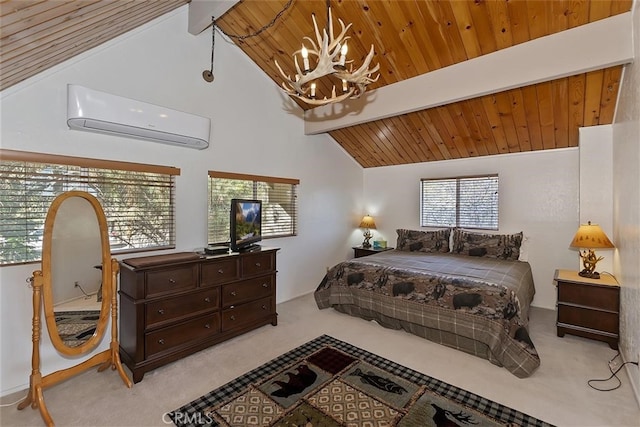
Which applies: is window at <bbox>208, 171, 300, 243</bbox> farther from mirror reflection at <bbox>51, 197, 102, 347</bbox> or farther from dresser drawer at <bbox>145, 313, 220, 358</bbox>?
mirror reflection at <bbox>51, 197, 102, 347</bbox>

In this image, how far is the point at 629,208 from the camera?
96.5 inches

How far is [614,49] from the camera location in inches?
91.1

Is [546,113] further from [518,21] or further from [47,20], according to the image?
[47,20]

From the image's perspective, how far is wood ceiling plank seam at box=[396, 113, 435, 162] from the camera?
412 centimetres

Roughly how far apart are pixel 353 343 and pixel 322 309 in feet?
3.24

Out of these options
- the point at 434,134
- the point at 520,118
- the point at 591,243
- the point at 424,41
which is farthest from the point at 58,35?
the point at 591,243

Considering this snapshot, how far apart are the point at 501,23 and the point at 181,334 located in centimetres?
395

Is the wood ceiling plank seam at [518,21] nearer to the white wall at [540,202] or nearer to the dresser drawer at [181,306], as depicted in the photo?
the white wall at [540,202]

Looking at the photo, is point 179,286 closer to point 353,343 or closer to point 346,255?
point 353,343

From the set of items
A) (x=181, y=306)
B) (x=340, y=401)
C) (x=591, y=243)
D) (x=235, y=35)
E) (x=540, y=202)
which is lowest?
(x=340, y=401)

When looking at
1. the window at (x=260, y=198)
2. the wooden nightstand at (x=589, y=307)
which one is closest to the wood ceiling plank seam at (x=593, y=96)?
the wooden nightstand at (x=589, y=307)

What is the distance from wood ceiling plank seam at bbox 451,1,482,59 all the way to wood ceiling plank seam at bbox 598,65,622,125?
1.20m

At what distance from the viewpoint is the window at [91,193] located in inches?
86.1

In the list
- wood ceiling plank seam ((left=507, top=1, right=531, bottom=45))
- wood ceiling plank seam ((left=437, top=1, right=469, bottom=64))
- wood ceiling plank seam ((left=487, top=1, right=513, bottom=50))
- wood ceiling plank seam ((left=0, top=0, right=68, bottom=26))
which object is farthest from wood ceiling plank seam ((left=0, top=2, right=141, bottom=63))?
wood ceiling plank seam ((left=507, top=1, right=531, bottom=45))
